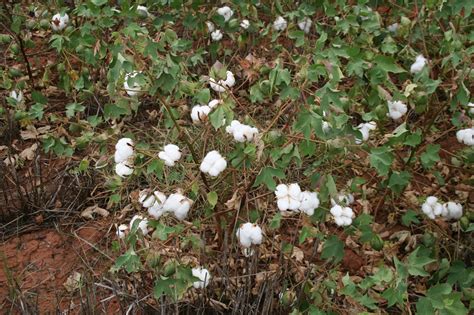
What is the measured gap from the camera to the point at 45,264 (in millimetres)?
3139

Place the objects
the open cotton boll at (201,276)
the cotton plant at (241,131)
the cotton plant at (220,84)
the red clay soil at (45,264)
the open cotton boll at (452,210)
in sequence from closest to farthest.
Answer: the cotton plant at (241,131)
the cotton plant at (220,84)
the open cotton boll at (201,276)
the open cotton boll at (452,210)
the red clay soil at (45,264)

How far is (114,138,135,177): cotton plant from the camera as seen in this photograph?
2.25m

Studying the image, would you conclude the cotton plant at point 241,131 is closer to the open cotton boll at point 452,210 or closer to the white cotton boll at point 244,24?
the open cotton boll at point 452,210

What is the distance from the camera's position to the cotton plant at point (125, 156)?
225 centimetres

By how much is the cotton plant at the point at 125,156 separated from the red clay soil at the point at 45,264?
758mm

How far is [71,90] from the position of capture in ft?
13.2

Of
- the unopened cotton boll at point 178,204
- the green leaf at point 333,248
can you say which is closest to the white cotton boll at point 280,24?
the green leaf at point 333,248

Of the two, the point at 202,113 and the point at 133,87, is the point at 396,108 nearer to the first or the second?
the point at 202,113

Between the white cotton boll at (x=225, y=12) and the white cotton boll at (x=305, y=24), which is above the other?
the white cotton boll at (x=225, y=12)

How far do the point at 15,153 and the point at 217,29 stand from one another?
1312 mm

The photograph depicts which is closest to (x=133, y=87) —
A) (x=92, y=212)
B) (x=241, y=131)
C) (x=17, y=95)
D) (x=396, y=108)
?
(x=241, y=131)

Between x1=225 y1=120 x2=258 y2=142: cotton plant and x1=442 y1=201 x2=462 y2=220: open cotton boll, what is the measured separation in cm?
95

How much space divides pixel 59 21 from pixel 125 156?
166cm

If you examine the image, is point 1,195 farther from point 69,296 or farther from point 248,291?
point 248,291
